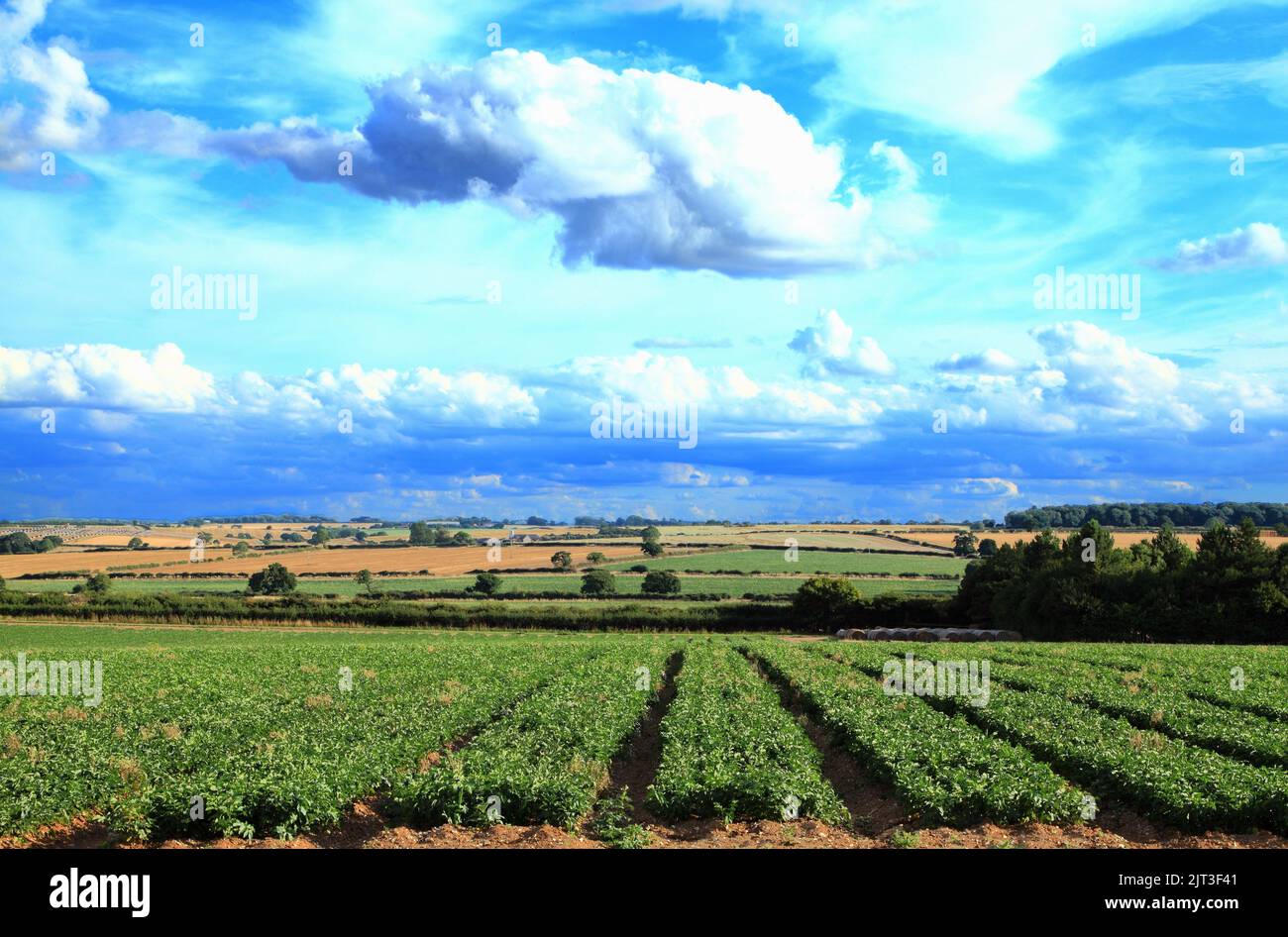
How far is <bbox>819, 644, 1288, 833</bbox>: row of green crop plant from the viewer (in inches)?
646

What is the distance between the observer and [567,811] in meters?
16.6

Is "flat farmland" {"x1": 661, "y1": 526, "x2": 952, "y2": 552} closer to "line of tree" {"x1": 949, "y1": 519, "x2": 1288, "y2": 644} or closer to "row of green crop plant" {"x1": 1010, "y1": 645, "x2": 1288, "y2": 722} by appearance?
"line of tree" {"x1": 949, "y1": 519, "x2": 1288, "y2": 644}

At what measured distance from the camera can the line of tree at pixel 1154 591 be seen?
213ft

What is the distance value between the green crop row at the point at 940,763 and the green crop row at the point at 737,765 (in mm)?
1362

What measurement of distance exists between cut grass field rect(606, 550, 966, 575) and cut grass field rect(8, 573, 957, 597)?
920 centimetres

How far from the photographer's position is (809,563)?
137125 mm

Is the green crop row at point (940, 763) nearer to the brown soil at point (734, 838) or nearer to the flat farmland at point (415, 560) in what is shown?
the brown soil at point (734, 838)

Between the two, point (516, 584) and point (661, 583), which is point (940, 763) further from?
point (516, 584)

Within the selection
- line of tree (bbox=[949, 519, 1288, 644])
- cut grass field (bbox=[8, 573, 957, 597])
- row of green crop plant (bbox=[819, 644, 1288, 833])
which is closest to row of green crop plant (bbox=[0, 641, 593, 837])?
row of green crop plant (bbox=[819, 644, 1288, 833])

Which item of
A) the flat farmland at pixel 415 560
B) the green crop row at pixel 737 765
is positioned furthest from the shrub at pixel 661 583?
the green crop row at pixel 737 765

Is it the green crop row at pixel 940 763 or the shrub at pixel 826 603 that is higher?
the green crop row at pixel 940 763

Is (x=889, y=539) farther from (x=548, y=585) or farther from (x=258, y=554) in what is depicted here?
(x=258, y=554)
